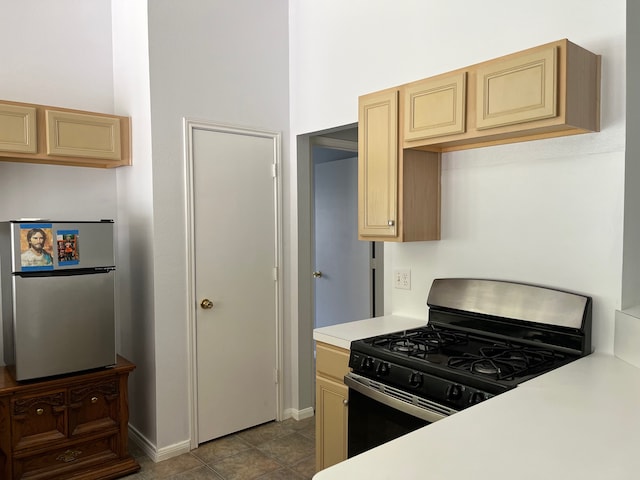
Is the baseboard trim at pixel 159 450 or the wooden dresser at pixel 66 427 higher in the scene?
the wooden dresser at pixel 66 427

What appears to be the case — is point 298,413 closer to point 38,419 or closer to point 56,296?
point 38,419

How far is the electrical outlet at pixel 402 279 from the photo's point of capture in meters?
2.85

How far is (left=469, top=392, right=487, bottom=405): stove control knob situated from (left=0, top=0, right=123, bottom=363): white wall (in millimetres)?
2555

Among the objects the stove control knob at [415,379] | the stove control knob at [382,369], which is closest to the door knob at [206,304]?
the stove control knob at [382,369]

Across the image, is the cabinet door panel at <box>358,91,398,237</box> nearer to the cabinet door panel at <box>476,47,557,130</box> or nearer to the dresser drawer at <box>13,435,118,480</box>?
the cabinet door panel at <box>476,47,557,130</box>

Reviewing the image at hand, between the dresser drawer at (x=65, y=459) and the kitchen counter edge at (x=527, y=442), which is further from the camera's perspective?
the dresser drawer at (x=65, y=459)

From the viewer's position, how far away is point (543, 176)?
2.24 metres

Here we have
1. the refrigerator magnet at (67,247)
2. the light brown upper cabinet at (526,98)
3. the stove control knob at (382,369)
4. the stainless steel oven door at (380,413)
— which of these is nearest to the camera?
the light brown upper cabinet at (526,98)

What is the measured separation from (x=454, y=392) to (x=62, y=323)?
2102mm

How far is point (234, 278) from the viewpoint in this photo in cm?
A: 338

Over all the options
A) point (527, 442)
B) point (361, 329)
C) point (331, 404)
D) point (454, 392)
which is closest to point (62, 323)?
point (331, 404)

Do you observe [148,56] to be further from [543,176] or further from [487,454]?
[487,454]

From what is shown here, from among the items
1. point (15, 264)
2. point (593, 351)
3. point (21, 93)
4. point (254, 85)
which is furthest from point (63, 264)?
point (593, 351)

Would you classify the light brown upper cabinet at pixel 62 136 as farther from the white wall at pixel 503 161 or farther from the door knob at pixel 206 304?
the white wall at pixel 503 161
